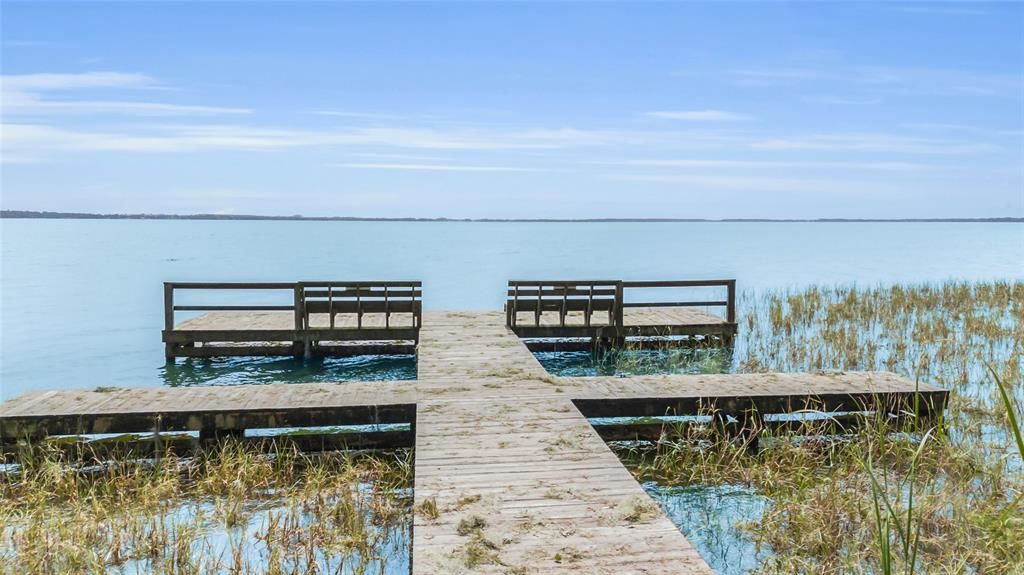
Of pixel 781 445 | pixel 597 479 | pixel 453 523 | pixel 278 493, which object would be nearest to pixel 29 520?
pixel 278 493

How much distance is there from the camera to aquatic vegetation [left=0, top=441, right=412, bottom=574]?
6.23 meters

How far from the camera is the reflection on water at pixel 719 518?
22.6 feet

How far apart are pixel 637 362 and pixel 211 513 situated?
10.1 metres

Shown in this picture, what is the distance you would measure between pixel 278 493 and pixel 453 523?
3.42 m

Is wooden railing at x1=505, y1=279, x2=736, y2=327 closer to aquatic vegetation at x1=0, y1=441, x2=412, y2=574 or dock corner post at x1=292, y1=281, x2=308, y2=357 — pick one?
dock corner post at x1=292, y1=281, x2=308, y2=357

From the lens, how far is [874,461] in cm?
944

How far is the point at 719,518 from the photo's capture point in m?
7.77

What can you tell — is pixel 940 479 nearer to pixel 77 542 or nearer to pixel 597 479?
pixel 597 479

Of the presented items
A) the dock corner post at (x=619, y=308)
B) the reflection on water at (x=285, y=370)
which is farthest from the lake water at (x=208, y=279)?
the dock corner post at (x=619, y=308)

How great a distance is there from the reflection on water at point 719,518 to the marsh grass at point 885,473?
4.5 inches

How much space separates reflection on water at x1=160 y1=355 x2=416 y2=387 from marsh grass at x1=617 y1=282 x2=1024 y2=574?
7244mm

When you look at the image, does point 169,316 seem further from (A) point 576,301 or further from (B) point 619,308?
(B) point 619,308

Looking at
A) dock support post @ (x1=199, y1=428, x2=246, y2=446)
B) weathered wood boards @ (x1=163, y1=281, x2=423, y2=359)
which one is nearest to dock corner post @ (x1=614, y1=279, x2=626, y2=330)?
weathered wood boards @ (x1=163, y1=281, x2=423, y2=359)

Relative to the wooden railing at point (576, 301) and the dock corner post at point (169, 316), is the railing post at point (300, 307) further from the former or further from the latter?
the wooden railing at point (576, 301)
